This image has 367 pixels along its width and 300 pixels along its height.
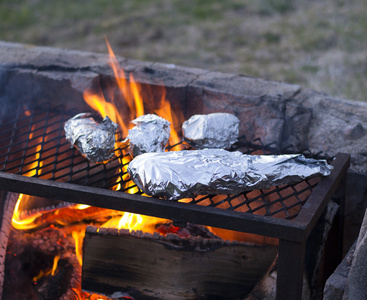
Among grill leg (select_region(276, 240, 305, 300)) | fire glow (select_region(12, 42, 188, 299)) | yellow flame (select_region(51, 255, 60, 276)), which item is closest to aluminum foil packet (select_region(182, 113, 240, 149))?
fire glow (select_region(12, 42, 188, 299))

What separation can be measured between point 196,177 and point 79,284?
85cm

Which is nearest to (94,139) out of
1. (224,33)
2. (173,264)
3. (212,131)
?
(212,131)

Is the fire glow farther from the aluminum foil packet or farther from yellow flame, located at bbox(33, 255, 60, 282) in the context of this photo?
the aluminum foil packet

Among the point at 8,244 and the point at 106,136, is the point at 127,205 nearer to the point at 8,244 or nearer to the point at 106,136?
the point at 106,136

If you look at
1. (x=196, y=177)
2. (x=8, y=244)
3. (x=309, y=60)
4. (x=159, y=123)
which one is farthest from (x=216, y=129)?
(x=309, y=60)

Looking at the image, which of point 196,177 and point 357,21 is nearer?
point 196,177

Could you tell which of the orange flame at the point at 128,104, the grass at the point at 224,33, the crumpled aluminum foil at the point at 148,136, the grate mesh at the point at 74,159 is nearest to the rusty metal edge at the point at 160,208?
the grate mesh at the point at 74,159

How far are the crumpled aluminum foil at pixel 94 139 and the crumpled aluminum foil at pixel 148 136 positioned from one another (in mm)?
86

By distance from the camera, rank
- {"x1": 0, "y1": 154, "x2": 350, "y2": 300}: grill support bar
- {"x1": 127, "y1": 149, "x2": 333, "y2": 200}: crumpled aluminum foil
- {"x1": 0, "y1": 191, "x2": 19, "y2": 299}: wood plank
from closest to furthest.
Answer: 1. {"x1": 0, "y1": 154, "x2": 350, "y2": 300}: grill support bar
2. {"x1": 127, "y1": 149, "x2": 333, "y2": 200}: crumpled aluminum foil
3. {"x1": 0, "y1": 191, "x2": 19, "y2": 299}: wood plank

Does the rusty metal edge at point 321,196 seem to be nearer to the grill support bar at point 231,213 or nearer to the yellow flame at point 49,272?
the grill support bar at point 231,213

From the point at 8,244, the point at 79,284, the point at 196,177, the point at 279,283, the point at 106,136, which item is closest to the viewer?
the point at 279,283

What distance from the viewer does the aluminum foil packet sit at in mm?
1993

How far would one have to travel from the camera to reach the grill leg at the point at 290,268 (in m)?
1.47

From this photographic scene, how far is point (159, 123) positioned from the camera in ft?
6.56
